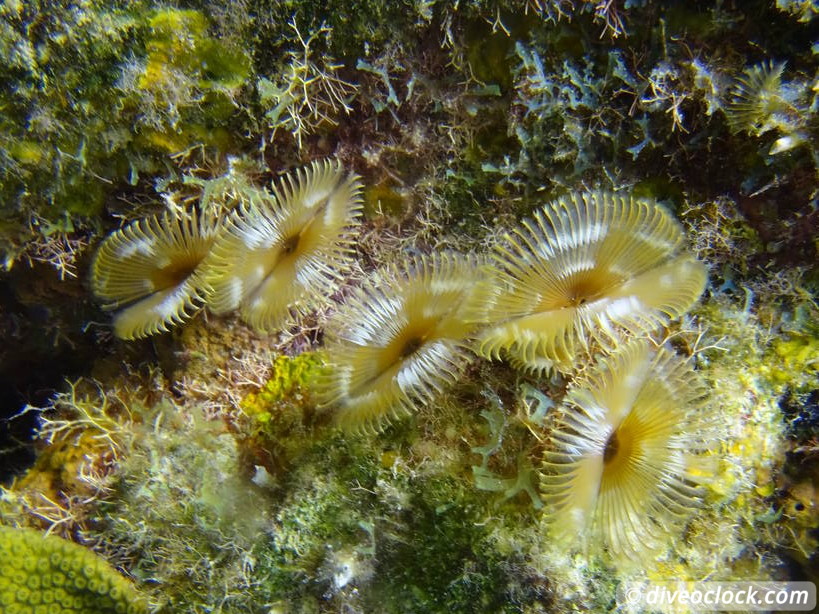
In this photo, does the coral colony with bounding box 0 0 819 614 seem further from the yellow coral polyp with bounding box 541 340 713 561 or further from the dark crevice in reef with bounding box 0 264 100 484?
the dark crevice in reef with bounding box 0 264 100 484

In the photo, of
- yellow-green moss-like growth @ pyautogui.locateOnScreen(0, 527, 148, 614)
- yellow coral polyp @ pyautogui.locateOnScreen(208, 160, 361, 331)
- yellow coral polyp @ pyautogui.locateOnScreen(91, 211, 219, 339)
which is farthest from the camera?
yellow-green moss-like growth @ pyautogui.locateOnScreen(0, 527, 148, 614)

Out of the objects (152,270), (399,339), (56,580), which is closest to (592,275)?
(399,339)

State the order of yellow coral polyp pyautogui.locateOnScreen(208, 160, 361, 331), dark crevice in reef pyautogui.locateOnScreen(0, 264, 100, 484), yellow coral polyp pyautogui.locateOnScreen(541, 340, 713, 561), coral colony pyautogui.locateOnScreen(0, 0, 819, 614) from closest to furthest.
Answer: yellow coral polyp pyautogui.locateOnScreen(541, 340, 713, 561), coral colony pyautogui.locateOnScreen(0, 0, 819, 614), yellow coral polyp pyautogui.locateOnScreen(208, 160, 361, 331), dark crevice in reef pyautogui.locateOnScreen(0, 264, 100, 484)

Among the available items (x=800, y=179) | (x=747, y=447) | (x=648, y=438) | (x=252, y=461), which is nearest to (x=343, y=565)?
(x=252, y=461)

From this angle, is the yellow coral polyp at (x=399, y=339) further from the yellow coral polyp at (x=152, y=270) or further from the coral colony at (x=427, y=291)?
the yellow coral polyp at (x=152, y=270)

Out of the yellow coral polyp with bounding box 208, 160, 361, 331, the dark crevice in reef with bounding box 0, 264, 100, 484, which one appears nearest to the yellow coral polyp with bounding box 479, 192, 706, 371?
the yellow coral polyp with bounding box 208, 160, 361, 331

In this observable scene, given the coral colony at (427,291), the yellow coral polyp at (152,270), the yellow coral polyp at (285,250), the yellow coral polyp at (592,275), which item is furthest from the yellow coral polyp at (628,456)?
the yellow coral polyp at (152,270)
